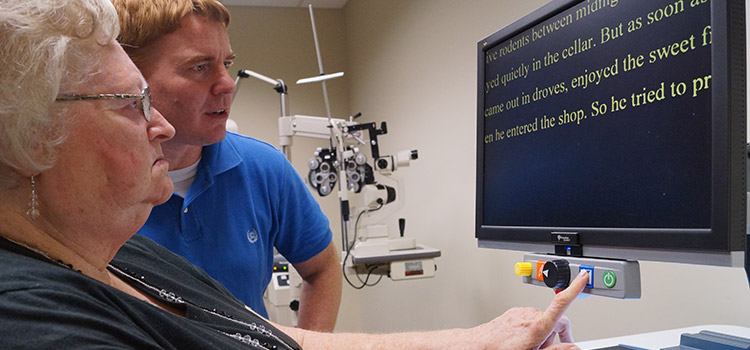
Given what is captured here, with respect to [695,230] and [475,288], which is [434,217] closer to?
[475,288]

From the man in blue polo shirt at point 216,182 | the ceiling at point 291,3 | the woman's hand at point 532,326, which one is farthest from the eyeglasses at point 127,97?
the ceiling at point 291,3

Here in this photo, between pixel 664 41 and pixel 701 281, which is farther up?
pixel 664 41

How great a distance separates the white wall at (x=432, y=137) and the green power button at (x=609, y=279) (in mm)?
777

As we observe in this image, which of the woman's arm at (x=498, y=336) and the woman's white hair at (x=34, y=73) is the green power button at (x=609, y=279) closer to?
the woman's arm at (x=498, y=336)

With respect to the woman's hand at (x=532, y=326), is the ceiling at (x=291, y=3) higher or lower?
higher

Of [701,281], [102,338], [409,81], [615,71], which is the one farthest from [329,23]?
[102,338]

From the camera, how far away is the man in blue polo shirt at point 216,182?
1193 millimetres

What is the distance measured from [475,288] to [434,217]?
57cm

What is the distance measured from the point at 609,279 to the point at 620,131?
23 cm

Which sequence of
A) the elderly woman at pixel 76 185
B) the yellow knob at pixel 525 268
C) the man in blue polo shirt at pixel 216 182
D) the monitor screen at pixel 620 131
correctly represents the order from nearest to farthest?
the elderly woman at pixel 76 185, the monitor screen at pixel 620 131, the yellow knob at pixel 525 268, the man in blue polo shirt at pixel 216 182

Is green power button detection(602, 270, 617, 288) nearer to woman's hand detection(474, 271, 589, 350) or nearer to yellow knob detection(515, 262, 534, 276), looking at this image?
woman's hand detection(474, 271, 589, 350)

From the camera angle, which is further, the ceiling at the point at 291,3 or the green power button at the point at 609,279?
the ceiling at the point at 291,3

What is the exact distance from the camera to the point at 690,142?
763mm

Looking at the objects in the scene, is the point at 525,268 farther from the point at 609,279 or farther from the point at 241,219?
the point at 241,219
